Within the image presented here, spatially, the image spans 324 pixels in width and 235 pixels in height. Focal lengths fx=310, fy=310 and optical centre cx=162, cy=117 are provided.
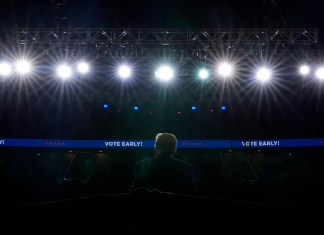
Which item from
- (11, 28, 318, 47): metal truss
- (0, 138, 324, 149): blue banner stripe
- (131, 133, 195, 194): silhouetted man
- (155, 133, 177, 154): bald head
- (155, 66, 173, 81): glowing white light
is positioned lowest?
(131, 133, 195, 194): silhouetted man

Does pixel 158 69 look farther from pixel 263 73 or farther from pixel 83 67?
pixel 263 73

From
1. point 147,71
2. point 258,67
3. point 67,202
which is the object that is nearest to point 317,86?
point 258,67

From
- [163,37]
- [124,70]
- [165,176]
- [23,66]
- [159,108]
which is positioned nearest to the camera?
[165,176]

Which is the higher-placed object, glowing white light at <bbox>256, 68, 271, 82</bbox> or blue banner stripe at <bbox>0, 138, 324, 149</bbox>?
glowing white light at <bbox>256, 68, 271, 82</bbox>

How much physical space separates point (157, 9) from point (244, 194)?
6577 mm

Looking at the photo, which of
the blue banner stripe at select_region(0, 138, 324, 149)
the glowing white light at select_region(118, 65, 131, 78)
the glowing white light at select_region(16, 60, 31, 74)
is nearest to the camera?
the glowing white light at select_region(16, 60, 31, 74)

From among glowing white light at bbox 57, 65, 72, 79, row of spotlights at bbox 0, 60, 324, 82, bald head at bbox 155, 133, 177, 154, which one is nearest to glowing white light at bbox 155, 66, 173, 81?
row of spotlights at bbox 0, 60, 324, 82

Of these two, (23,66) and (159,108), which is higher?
(159,108)

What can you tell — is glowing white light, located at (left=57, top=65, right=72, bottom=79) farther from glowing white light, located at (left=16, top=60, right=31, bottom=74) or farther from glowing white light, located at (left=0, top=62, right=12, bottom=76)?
glowing white light, located at (left=0, top=62, right=12, bottom=76)

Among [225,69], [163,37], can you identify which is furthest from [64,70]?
[225,69]

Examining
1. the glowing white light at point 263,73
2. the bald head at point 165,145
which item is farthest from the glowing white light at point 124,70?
the bald head at point 165,145

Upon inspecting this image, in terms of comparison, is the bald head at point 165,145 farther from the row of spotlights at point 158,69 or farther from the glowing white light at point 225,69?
the glowing white light at point 225,69

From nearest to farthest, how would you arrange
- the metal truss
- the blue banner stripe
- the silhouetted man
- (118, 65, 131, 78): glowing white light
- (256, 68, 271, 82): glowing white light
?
the silhouetted man → the metal truss → (256, 68, 271, 82): glowing white light → (118, 65, 131, 78): glowing white light → the blue banner stripe

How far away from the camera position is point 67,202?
1.53m
